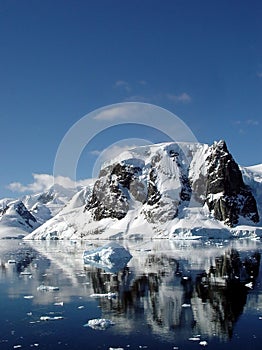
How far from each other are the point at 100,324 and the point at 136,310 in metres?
4.57

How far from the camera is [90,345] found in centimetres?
2141

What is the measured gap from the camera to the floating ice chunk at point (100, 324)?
2480cm

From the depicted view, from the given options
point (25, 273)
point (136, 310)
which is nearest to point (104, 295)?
point (136, 310)

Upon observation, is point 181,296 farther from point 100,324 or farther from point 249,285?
point 100,324

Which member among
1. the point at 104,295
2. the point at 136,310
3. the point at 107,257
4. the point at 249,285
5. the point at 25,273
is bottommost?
the point at 136,310

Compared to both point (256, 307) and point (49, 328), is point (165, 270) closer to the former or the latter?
point (256, 307)

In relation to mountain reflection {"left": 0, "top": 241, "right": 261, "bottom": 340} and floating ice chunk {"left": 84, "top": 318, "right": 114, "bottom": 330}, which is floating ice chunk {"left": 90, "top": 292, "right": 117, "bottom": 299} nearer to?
mountain reflection {"left": 0, "top": 241, "right": 261, "bottom": 340}

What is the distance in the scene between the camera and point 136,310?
29.0 metres

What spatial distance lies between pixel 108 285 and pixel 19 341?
60.1 feet

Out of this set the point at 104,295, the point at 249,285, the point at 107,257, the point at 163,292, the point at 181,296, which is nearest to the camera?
the point at 181,296

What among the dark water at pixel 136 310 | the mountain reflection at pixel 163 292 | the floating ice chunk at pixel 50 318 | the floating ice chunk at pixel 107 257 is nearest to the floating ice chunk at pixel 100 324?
the dark water at pixel 136 310

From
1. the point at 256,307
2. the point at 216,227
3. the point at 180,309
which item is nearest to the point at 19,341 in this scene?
the point at 180,309

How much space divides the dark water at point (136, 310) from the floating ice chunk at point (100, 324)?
295 mm

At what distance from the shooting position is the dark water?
22.3m
